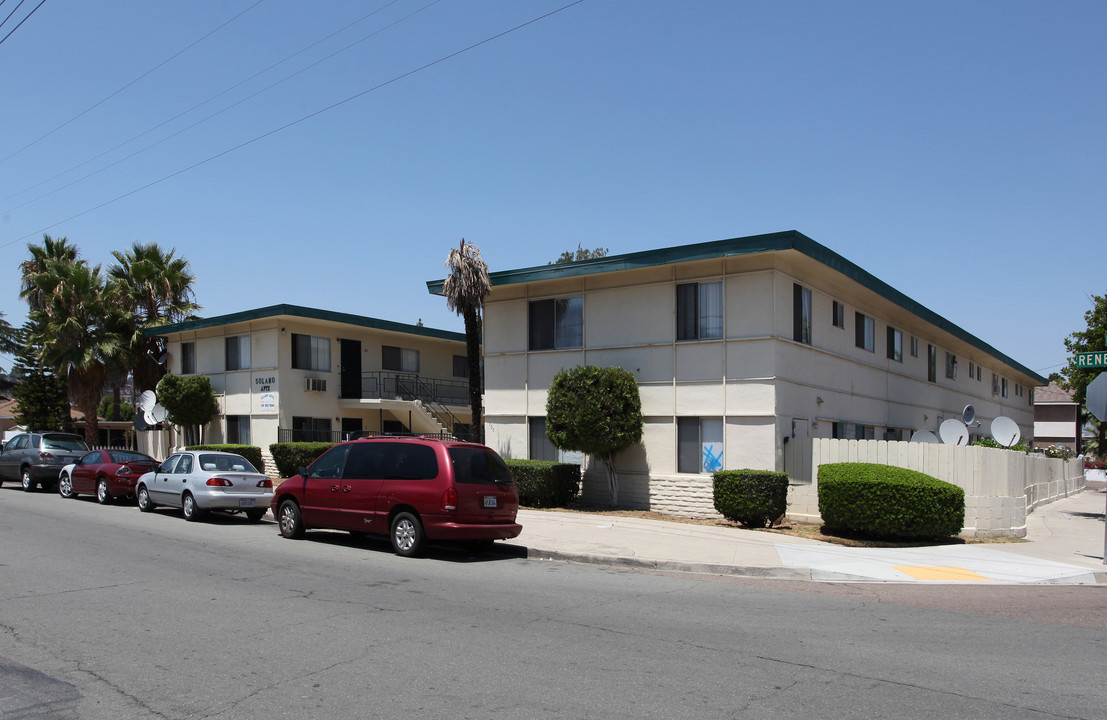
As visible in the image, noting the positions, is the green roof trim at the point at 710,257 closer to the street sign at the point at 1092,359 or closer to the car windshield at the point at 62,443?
the street sign at the point at 1092,359

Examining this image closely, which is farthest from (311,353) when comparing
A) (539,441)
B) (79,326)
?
(539,441)

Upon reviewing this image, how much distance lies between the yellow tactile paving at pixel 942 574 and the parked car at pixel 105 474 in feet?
56.2

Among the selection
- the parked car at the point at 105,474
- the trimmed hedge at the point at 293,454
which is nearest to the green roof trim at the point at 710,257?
the trimmed hedge at the point at 293,454

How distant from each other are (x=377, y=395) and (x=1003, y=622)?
27.7 meters

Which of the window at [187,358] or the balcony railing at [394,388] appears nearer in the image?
the balcony railing at [394,388]

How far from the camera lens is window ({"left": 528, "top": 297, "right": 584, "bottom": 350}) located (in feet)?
72.3

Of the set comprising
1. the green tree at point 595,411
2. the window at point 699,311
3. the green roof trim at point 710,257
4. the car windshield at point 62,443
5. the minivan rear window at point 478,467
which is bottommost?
the car windshield at point 62,443

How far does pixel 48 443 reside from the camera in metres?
25.8

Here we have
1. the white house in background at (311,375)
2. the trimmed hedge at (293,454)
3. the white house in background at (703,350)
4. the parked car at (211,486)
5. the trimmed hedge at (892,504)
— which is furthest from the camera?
the white house in background at (311,375)

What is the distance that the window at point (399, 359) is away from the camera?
3488cm

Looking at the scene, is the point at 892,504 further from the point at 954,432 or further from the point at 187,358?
the point at 187,358

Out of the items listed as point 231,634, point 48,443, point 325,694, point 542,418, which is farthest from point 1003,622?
point 48,443

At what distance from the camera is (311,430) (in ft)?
104

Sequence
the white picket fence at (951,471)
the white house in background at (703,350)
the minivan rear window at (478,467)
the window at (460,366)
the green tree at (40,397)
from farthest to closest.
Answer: the green tree at (40,397) → the window at (460,366) → the white house in background at (703,350) → the white picket fence at (951,471) → the minivan rear window at (478,467)
